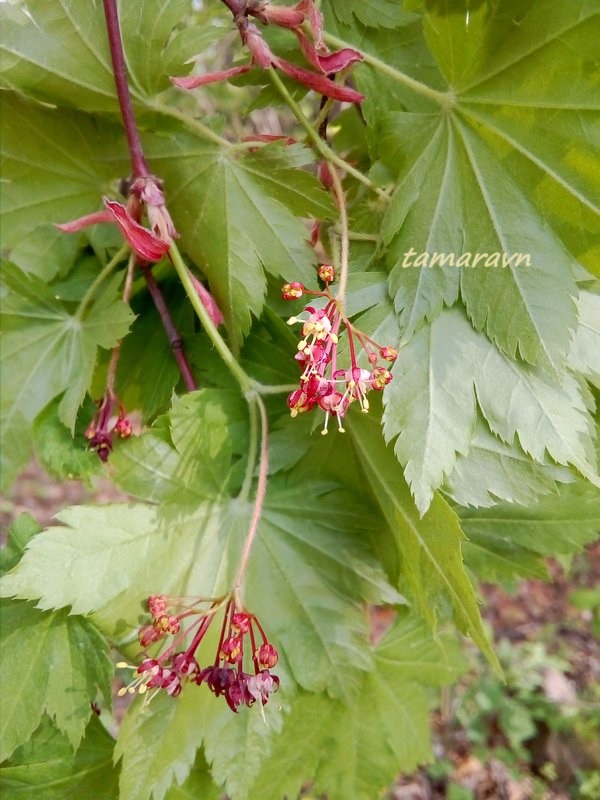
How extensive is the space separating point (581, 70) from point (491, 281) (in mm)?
240

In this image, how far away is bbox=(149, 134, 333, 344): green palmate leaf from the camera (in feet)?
2.66

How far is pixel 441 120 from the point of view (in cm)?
83

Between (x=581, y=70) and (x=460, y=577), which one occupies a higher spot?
(x=581, y=70)

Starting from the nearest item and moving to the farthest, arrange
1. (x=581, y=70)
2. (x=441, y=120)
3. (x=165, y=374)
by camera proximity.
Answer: (x=581, y=70) → (x=441, y=120) → (x=165, y=374)

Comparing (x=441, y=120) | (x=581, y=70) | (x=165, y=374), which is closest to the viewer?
(x=581, y=70)

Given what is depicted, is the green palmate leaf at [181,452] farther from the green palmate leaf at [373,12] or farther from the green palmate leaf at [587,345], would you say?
the green palmate leaf at [373,12]

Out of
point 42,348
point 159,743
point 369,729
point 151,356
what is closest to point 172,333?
point 151,356

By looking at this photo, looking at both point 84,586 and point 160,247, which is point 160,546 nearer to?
point 84,586

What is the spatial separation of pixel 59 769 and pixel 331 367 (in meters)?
0.67

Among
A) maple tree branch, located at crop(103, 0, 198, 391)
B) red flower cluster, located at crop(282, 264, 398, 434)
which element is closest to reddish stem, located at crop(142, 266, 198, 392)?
maple tree branch, located at crop(103, 0, 198, 391)

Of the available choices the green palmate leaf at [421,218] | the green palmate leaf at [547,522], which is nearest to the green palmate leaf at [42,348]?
the green palmate leaf at [421,218]

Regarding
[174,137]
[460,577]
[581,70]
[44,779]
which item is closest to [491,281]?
[581,70]

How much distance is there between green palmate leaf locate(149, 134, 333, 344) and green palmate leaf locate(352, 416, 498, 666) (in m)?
0.21

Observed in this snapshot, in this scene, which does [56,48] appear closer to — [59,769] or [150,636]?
[150,636]
